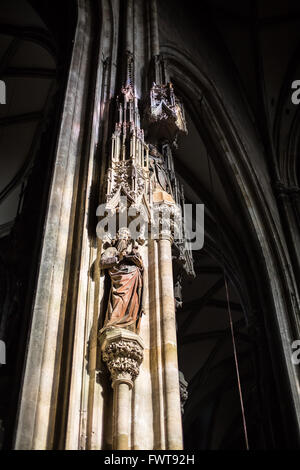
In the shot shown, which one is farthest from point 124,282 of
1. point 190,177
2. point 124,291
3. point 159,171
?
point 190,177

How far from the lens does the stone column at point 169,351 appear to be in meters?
4.43

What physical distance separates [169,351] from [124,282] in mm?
818

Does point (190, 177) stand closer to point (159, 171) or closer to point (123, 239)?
point (159, 171)

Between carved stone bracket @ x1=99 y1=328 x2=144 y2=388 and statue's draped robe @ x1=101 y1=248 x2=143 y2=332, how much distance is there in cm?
16

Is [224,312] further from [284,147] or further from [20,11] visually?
[20,11]

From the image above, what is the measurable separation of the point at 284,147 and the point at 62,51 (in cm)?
772

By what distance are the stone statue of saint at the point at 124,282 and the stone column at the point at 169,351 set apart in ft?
0.83

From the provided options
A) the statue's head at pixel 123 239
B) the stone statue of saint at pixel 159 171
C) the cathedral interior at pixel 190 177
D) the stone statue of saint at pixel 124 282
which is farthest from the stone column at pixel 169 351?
the stone statue of saint at pixel 159 171

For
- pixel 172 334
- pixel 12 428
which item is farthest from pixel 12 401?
pixel 172 334

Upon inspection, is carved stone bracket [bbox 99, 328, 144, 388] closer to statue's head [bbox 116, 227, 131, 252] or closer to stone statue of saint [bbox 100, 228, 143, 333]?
stone statue of saint [bbox 100, 228, 143, 333]

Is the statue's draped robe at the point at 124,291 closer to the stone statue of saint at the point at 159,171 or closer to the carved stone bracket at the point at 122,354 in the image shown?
the carved stone bracket at the point at 122,354

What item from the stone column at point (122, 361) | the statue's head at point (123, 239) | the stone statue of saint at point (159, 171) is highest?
the stone statue of saint at point (159, 171)

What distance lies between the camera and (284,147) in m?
15.9

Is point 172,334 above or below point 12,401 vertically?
above
